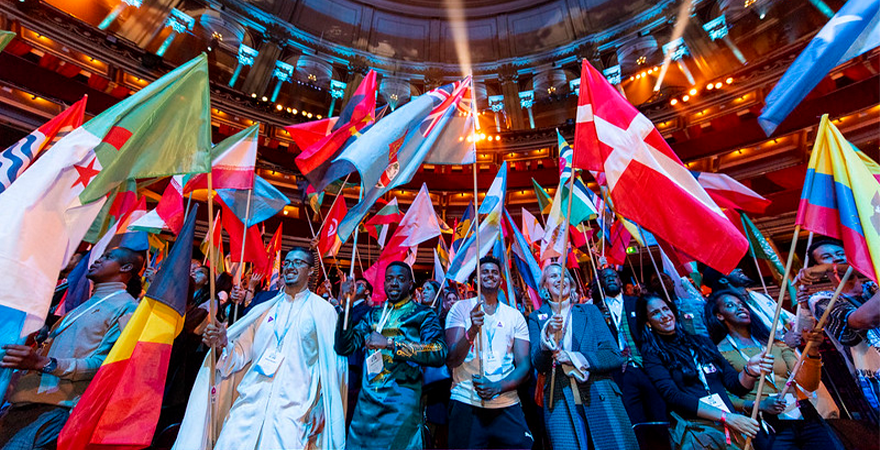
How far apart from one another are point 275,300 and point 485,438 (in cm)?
214

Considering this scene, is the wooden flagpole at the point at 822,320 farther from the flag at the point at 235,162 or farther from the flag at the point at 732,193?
the flag at the point at 235,162

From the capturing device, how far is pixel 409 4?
24.5 metres

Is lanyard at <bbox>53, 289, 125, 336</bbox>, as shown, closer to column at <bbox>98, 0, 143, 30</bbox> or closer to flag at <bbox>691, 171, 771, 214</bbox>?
flag at <bbox>691, 171, 771, 214</bbox>

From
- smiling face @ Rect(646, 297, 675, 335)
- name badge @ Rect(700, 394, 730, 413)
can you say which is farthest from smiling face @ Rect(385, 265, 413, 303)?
name badge @ Rect(700, 394, 730, 413)

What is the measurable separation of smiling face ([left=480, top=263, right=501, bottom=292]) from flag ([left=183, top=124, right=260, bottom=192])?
109 inches

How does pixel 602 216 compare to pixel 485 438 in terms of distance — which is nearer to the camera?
pixel 485 438

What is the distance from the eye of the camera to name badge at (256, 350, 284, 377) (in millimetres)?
2873

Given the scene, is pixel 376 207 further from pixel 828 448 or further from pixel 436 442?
pixel 828 448

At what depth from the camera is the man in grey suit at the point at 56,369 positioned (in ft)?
8.01

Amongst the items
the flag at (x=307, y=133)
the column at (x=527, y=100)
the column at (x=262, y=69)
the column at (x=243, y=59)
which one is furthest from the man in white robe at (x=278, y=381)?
the column at (x=527, y=100)

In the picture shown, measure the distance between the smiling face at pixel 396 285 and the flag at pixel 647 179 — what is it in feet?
6.19

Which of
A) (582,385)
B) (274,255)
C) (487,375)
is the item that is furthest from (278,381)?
(274,255)

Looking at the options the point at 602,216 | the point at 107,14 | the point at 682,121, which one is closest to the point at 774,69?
the point at 682,121

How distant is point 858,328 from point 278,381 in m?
4.33
